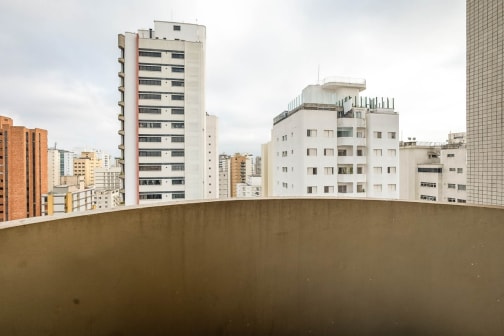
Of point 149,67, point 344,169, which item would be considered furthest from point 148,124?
point 344,169

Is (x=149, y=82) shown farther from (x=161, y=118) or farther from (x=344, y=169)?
(x=344, y=169)

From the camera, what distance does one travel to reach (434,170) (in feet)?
95.9

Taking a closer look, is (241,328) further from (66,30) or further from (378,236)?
(66,30)

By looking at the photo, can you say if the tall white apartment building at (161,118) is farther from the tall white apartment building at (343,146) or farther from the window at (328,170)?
the window at (328,170)

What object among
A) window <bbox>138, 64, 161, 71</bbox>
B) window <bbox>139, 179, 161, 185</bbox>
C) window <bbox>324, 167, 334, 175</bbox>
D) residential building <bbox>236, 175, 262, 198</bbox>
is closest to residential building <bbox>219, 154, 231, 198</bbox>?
residential building <bbox>236, 175, 262, 198</bbox>

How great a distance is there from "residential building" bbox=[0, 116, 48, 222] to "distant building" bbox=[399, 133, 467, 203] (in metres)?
54.5

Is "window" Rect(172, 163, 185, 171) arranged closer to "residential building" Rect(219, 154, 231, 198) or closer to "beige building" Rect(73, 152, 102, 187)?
"residential building" Rect(219, 154, 231, 198)

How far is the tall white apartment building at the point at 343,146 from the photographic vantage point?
23.5 m

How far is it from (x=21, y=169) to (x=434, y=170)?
193 ft

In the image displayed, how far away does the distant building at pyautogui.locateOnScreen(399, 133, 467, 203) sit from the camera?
2664 centimetres

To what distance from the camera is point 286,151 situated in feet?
86.7

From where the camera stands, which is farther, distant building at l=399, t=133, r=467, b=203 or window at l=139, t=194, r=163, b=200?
window at l=139, t=194, r=163, b=200

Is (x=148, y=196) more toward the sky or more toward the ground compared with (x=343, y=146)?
more toward the ground

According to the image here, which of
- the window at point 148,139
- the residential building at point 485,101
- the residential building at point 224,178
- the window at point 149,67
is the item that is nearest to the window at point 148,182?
the window at point 148,139
